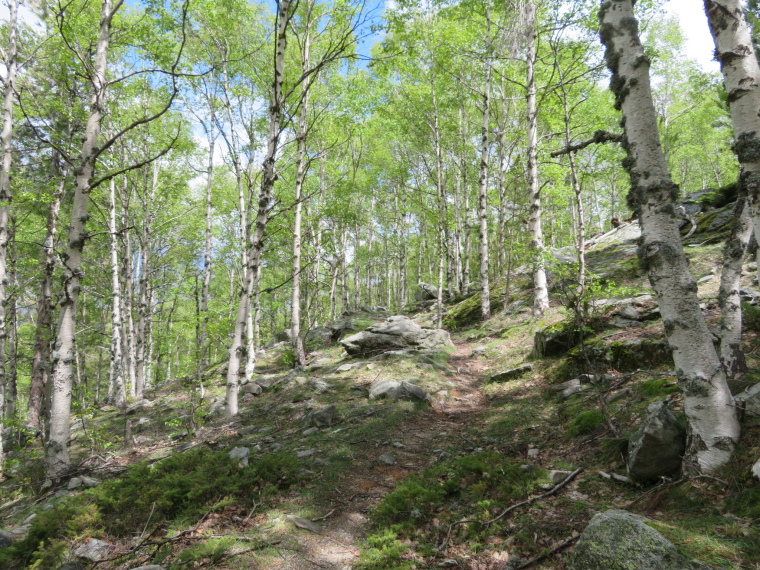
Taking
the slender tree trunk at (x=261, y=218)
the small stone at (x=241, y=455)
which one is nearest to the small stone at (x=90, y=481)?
the small stone at (x=241, y=455)

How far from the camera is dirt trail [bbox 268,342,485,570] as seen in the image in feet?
10.1

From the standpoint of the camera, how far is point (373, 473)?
15.1ft

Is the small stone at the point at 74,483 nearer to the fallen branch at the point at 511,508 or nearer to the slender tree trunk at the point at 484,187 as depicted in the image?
the fallen branch at the point at 511,508

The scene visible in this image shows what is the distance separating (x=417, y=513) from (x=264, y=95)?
15.3 meters

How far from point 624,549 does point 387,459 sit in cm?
328

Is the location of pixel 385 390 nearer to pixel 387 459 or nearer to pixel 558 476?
pixel 387 459

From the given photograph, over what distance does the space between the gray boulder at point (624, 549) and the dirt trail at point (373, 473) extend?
1852mm

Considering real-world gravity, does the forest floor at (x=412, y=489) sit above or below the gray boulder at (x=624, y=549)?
below

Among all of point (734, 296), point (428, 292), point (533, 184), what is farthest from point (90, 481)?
point (428, 292)

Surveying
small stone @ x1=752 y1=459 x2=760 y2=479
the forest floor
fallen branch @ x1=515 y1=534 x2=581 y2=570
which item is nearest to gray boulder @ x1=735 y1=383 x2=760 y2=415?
the forest floor

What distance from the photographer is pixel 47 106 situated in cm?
1058

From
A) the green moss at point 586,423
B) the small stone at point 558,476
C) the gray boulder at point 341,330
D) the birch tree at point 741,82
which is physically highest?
the birch tree at point 741,82

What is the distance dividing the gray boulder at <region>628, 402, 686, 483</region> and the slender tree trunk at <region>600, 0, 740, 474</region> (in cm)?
13

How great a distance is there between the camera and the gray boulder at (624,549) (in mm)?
1916
